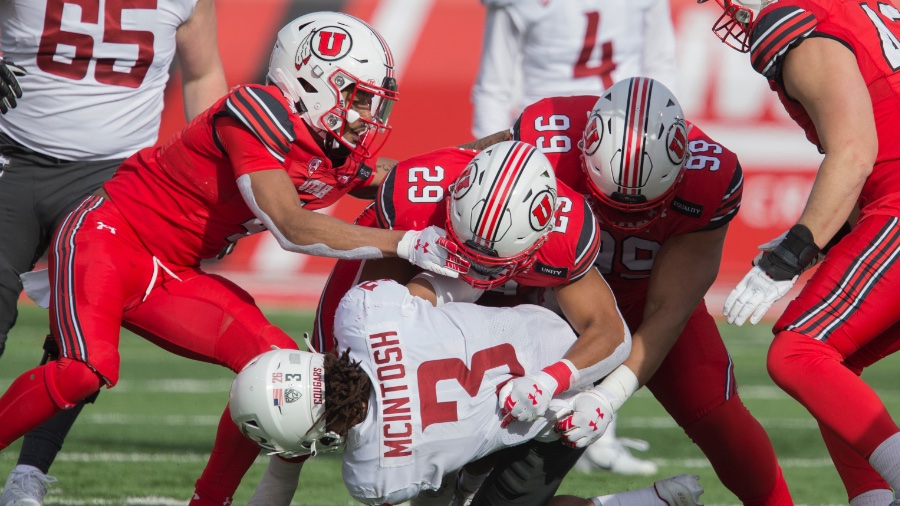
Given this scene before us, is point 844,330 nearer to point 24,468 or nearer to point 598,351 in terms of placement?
point 598,351

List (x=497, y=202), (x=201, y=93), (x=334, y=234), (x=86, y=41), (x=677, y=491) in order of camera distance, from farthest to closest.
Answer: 1. (x=201, y=93)
2. (x=86, y=41)
3. (x=677, y=491)
4. (x=334, y=234)
5. (x=497, y=202)

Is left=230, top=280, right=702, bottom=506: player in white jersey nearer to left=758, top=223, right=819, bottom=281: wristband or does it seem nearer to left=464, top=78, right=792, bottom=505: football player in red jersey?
left=464, top=78, right=792, bottom=505: football player in red jersey

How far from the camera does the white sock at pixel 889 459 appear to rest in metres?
3.11

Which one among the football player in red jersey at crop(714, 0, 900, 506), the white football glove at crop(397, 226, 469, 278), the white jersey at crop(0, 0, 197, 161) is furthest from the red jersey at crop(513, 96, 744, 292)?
the white jersey at crop(0, 0, 197, 161)

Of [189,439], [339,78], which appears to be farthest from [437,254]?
[189,439]

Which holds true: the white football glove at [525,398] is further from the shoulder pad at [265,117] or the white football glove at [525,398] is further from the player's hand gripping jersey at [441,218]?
the shoulder pad at [265,117]

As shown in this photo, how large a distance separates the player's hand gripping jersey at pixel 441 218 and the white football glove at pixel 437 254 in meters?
0.15

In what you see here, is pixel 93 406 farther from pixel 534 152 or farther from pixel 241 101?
pixel 534 152

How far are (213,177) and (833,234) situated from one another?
1.98 m

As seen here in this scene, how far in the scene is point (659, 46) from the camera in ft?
19.2

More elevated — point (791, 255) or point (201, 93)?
point (791, 255)

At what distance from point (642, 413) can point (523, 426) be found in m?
3.46

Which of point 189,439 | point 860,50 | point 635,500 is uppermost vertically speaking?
point 860,50

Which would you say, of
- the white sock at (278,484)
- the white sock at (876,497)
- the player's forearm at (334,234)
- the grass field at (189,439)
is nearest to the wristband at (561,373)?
the player's forearm at (334,234)
